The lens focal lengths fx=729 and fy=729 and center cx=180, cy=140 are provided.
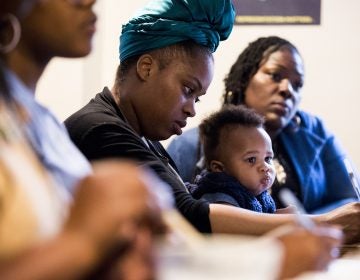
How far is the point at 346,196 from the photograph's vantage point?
283cm

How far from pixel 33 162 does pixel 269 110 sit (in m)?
2.09

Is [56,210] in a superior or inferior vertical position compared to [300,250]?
superior

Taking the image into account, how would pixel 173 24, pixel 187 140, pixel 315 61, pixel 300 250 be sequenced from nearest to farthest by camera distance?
pixel 300 250 < pixel 173 24 < pixel 187 140 < pixel 315 61

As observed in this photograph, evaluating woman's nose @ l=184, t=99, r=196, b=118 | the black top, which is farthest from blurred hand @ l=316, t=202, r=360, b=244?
woman's nose @ l=184, t=99, r=196, b=118

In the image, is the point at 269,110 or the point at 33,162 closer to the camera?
the point at 33,162

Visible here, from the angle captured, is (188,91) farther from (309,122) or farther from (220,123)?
(309,122)

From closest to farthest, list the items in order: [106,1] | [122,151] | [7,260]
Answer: [7,260] < [122,151] < [106,1]

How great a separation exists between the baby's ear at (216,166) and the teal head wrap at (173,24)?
42cm

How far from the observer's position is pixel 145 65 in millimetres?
1691

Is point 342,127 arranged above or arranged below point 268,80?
below

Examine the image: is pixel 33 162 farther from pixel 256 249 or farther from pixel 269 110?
pixel 269 110

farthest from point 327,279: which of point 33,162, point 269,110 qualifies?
point 269,110

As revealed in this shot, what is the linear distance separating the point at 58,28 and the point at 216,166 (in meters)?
1.17

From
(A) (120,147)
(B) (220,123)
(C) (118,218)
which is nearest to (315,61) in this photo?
(B) (220,123)
